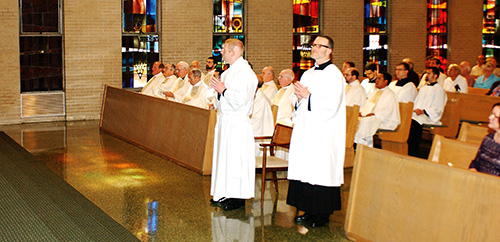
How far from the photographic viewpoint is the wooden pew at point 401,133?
437 inches

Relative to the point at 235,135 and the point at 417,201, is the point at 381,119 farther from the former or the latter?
the point at 417,201

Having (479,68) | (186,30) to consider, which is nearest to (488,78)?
(479,68)

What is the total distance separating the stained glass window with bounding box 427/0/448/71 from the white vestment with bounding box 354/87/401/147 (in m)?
9.76

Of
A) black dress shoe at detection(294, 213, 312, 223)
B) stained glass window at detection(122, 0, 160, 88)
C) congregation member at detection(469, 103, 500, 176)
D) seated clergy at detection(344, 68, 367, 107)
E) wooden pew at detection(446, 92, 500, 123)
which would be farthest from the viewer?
stained glass window at detection(122, 0, 160, 88)

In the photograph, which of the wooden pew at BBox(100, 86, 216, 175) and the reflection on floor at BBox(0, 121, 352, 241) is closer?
the reflection on floor at BBox(0, 121, 352, 241)

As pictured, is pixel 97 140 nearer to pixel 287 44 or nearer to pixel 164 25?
pixel 164 25

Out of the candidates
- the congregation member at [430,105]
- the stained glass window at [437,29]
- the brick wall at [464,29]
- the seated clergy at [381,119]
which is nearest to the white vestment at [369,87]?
Result: the congregation member at [430,105]

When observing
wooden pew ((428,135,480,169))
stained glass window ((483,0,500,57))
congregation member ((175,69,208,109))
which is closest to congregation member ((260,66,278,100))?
congregation member ((175,69,208,109))

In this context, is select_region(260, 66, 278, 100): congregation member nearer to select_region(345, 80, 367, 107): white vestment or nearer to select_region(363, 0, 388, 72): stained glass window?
select_region(345, 80, 367, 107): white vestment

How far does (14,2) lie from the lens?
48.7 ft

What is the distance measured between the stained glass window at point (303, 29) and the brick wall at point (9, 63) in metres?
7.67

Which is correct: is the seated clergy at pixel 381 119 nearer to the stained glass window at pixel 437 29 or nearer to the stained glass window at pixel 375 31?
the stained glass window at pixel 375 31

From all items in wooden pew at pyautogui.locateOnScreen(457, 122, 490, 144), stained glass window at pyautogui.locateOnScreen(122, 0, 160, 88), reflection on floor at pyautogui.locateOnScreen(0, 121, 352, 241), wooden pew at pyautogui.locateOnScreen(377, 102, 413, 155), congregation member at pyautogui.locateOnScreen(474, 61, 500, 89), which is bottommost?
reflection on floor at pyautogui.locateOnScreen(0, 121, 352, 241)

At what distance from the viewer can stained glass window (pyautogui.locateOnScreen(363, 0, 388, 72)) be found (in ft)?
64.0
